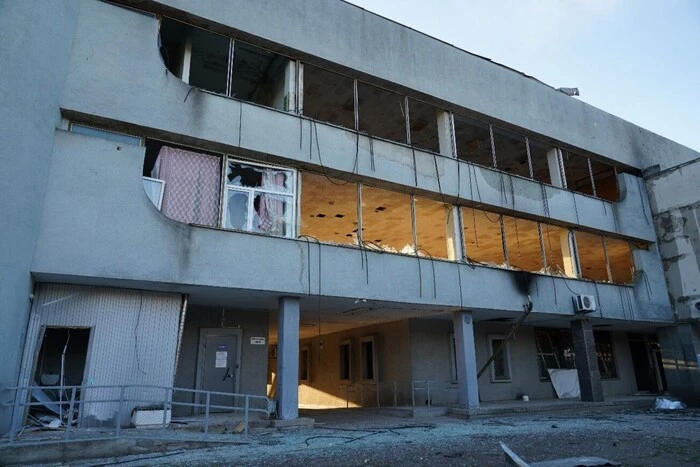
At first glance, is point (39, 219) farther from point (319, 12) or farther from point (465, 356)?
point (465, 356)

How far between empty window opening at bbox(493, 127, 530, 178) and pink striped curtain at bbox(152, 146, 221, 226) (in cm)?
1026

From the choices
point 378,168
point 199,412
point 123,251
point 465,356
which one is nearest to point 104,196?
point 123,251

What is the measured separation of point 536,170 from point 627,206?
377cm

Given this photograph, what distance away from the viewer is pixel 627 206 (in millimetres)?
Result: 20188

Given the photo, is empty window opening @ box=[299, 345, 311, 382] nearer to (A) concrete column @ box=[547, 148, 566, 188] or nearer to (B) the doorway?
(A) concrete column @ box=[547, 148, 566, 188]

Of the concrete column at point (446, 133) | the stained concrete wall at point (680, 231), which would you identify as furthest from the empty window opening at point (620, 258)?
the concrete column at point (446, 133)

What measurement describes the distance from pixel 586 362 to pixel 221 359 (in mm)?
12033

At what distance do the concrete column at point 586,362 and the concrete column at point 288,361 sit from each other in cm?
1071

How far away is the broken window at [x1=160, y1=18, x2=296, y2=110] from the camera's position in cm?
1284

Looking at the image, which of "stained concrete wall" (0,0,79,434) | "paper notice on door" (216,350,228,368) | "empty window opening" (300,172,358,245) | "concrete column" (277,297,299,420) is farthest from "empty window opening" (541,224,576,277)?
"stained concrete wall" (0,0,79,434)

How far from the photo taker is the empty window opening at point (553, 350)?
19.9 m

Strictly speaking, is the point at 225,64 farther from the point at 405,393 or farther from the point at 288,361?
the point at 405,393

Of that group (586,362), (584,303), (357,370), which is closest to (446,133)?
(584,303)

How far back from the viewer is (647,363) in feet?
75.4
